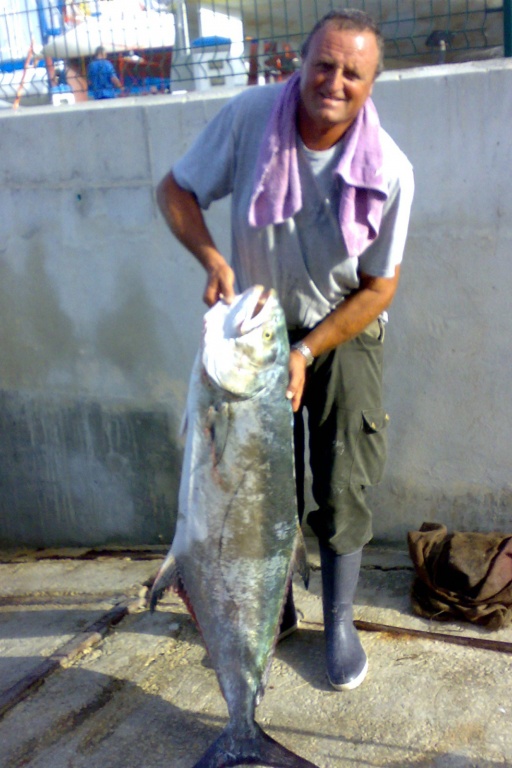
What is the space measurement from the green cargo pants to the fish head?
0.55 meters

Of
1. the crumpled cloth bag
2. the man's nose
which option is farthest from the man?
the crumpled cloth bag

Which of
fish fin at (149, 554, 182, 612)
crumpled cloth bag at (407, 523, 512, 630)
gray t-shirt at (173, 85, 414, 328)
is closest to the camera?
fish fin at (149, 554, 182, 612)

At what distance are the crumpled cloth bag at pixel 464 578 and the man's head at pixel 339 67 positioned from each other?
6.47ft

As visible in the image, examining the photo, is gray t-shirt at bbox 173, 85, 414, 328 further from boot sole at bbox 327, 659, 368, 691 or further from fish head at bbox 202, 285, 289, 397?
boot sole at bbox 327, 659, 368, 691

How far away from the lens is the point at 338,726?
2775mm

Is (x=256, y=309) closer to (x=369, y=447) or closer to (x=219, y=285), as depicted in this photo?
(x=219, y=285)

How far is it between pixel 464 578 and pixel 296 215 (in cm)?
177

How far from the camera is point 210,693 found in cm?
299

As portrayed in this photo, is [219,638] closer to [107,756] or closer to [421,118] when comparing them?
[107,756]

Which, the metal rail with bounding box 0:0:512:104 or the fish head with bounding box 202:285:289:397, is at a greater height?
the metal rail with bounding box 0:0:512:104

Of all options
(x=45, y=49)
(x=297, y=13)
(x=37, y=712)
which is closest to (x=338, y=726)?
(x=37, y=712)

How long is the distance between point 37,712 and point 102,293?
2.53 metres

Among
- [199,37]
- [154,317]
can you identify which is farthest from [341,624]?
[199,37]

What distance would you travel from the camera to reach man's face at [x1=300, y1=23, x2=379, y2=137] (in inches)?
96.7
